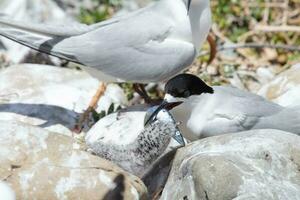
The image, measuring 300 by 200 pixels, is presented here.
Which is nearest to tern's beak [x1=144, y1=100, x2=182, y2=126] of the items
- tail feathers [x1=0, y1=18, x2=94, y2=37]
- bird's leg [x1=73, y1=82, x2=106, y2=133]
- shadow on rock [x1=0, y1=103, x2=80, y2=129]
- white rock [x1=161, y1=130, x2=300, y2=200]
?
white rock [x1=161, y1=130, x2=300, y2=200]

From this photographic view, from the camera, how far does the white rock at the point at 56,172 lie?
165 inches

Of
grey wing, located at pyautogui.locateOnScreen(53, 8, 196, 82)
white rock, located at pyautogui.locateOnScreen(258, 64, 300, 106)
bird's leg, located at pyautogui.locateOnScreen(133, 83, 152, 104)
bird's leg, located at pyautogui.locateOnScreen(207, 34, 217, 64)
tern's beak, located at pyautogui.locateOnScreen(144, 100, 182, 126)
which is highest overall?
tern's beak, located at pyautogui.locateOnScreen(144, 100, 182, 126)

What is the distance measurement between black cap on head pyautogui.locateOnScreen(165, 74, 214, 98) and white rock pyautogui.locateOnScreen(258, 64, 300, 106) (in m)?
0.72

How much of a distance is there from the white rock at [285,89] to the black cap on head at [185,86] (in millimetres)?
716

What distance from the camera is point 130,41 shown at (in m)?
5.69

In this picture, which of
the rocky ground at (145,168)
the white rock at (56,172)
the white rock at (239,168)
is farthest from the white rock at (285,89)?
the white rock at (56,172)

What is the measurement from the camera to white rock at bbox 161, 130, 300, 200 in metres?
3.98

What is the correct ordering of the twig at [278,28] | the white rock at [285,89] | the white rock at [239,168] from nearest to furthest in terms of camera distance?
1. the white rock at [239,168]
2. the white rock at [285,89]
3. the twig at [278,28]

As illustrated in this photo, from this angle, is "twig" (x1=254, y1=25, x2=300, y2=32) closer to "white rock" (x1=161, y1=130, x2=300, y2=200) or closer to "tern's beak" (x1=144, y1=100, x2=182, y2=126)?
"tern's beak" (x1=144, y1=100, x2=182, y2=126)

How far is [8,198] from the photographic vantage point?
3.68m

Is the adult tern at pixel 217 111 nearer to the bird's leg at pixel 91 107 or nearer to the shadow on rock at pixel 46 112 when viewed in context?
the bird's leg at pixel 91 107

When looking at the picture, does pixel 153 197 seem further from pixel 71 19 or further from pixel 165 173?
pixel 71 19

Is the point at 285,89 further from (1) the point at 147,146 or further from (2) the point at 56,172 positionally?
(2) the point at 56,172

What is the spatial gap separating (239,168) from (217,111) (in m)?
0.97
